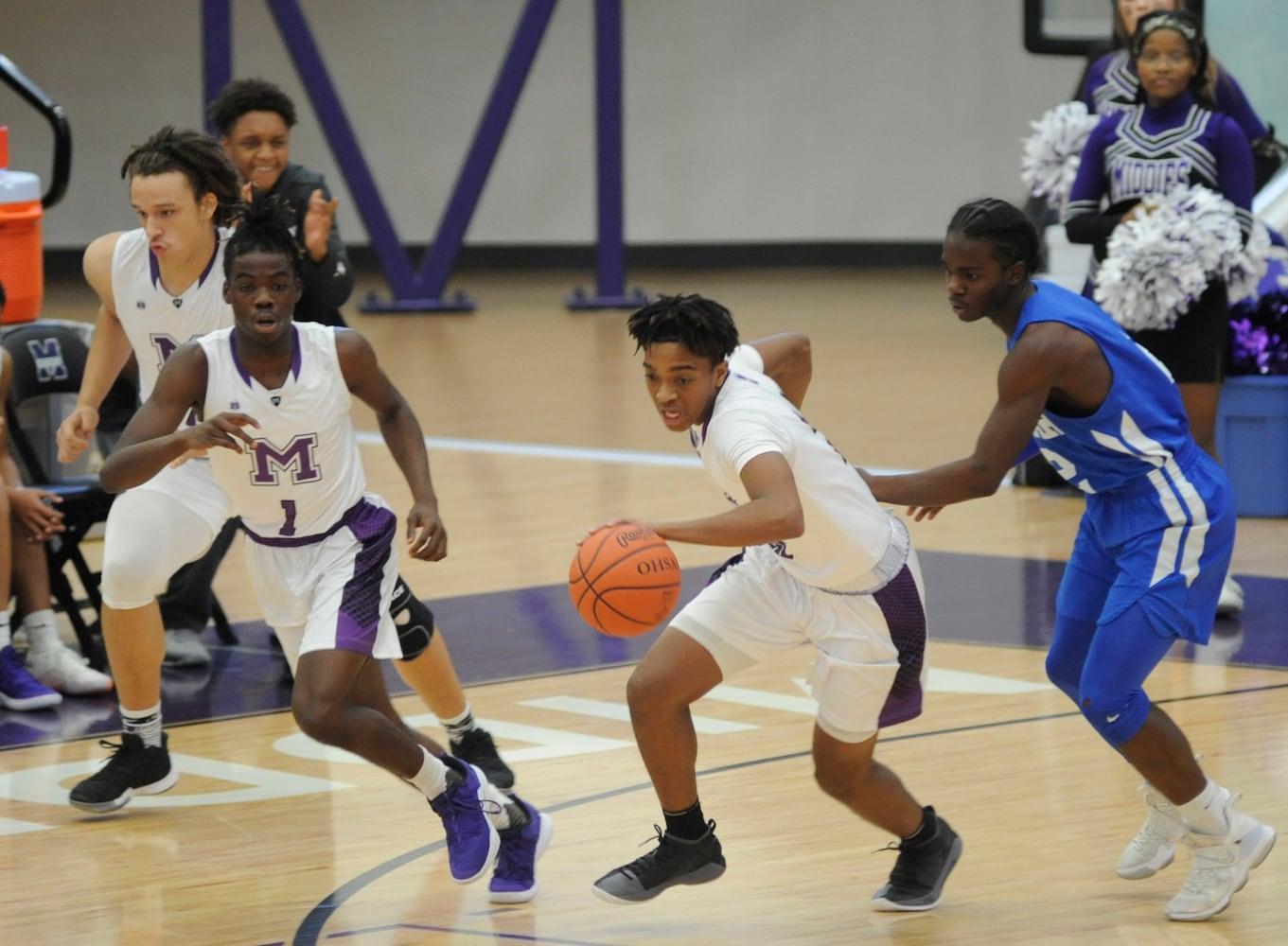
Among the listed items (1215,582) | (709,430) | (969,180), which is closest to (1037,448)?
(1215,582)

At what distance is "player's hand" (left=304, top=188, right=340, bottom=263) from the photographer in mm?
5672

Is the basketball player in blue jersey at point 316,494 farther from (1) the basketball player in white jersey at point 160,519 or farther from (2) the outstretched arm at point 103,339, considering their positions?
(2) the outstretched arm at point 103,339

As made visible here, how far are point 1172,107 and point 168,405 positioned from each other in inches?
145

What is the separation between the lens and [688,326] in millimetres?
3824

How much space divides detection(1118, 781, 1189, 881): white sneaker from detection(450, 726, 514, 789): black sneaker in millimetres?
1532

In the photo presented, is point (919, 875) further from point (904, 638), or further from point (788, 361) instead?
point (788, 361)

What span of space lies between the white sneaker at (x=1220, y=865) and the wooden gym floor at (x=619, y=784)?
50 mm

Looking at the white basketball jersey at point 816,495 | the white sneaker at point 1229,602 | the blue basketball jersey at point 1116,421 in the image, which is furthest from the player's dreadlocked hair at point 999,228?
the white sneaker at point 1229,602

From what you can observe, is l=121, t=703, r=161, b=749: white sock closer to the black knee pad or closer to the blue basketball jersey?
the black knee pad

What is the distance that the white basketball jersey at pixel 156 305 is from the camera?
204 inches

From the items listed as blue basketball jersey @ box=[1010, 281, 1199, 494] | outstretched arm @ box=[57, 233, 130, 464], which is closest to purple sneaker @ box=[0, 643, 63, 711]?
outstretched arm @ box=[57, 233, 130, 464]

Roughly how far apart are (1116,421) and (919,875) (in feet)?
3.27

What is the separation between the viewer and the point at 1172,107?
6574mm

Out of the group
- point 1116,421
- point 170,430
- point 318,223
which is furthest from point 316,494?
point 1116,421
